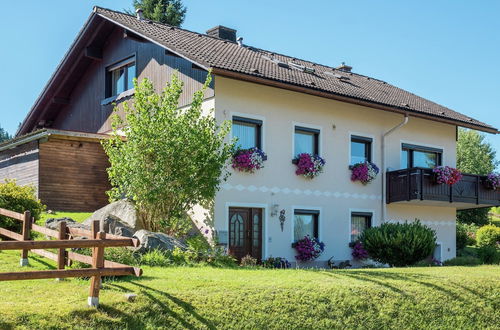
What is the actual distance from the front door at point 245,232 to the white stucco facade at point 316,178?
222 millimetres

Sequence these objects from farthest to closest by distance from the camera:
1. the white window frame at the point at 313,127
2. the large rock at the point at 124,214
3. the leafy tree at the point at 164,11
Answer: the leafy tree at the point at 164,11
the white window frame at the point at 313,127
the large rock at the point at 124,214

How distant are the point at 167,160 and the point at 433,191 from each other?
1002cm

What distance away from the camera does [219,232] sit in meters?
17.8

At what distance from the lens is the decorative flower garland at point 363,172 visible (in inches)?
846

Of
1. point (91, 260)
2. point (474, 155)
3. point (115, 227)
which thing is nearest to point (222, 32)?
point (115, 227)

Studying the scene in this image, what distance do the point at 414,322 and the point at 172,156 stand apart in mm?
7091

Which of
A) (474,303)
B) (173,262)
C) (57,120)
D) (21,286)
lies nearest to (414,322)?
(474,303)

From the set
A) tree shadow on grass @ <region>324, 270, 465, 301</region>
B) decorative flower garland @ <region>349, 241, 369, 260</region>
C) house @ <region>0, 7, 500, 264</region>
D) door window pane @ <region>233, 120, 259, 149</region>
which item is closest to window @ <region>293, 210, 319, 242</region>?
house @ <region>0, 7, 500, 264</region>

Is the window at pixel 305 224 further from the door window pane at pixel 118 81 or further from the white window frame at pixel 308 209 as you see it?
the door window pane at pixel 118 81

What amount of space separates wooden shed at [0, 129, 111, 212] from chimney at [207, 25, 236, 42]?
670 cm

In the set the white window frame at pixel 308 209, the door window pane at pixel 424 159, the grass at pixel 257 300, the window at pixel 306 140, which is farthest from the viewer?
the door window pane at pixel 424 159

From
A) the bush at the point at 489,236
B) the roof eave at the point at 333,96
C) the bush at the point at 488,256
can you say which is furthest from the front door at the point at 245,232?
the bush at the point at 489,236

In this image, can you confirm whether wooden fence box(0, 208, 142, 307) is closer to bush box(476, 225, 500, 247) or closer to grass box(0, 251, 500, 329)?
grass box(0, 251, 500, 329)

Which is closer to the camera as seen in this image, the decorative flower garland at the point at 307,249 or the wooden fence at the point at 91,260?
the wooden fence at the point at 91,260
